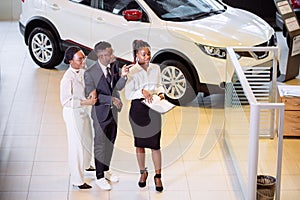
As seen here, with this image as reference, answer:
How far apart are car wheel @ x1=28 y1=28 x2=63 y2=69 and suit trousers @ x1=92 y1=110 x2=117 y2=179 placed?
359cm

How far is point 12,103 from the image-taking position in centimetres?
966

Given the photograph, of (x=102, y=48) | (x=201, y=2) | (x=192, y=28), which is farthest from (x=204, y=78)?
(x=102, y=48)

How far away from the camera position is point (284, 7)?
1018cm

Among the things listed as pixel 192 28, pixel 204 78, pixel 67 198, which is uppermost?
pixel 192 28

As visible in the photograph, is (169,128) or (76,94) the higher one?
(76,94)

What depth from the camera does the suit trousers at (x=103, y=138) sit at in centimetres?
718

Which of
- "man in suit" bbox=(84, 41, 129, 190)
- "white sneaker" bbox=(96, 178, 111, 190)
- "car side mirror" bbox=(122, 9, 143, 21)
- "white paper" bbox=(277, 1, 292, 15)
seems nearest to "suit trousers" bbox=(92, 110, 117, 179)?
"man in suit" bbox=(84, 41, 129, 190)

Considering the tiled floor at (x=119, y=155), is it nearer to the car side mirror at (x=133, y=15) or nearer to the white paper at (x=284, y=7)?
the car side mirror at (x=133, y=15)

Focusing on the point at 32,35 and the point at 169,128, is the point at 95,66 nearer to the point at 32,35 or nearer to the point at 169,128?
the point at 169,128

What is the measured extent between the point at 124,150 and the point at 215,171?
1.12 meters

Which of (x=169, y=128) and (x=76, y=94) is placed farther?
(x=169, y=128)

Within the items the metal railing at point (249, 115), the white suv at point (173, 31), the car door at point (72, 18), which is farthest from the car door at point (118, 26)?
the metal railing at point (249, 115)

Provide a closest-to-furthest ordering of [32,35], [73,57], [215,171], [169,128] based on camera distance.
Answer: [73,57] < [215,171] < [169,128] < [32,35]

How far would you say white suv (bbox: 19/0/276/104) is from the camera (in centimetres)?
930
